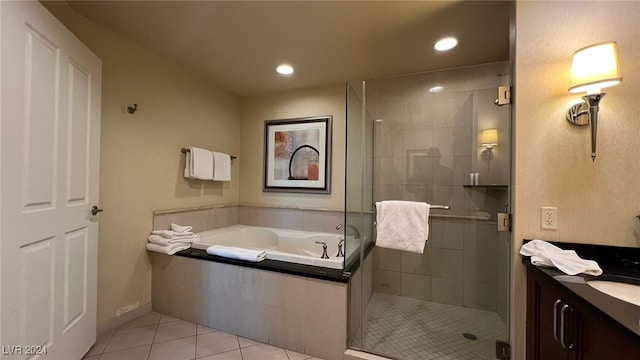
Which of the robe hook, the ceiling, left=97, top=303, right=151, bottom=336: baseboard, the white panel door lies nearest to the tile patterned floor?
left=97, top=303, right=151, bottom=336: baseboard

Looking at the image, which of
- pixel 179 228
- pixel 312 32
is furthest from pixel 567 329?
pixel 179 228

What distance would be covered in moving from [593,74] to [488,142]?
1096 mm

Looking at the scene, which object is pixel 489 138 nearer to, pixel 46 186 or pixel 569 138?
pixel 569 138

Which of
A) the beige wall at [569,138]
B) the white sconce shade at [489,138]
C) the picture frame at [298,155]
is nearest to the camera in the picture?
the beige wall at [569,138]

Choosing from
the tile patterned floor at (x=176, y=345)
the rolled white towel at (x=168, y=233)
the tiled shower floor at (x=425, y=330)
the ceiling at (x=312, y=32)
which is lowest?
the tile patterned floor at (x=176, y=345)

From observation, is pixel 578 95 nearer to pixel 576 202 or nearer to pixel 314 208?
pixel 576 202

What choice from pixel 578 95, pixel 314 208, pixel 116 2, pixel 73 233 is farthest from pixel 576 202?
pixel 116 2

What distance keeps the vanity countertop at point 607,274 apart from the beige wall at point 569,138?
4 cm

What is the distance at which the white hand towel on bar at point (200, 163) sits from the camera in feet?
8.62

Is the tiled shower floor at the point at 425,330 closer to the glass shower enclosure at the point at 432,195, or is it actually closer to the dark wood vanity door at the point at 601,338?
the glass shower enclosure at the point at 432,195

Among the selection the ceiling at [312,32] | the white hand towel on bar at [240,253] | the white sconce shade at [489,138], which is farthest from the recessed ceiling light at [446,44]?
the white hand towel on bar at [240,253]

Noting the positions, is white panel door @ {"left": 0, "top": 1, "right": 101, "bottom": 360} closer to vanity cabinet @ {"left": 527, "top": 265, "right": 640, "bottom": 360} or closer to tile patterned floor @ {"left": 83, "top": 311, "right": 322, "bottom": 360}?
tile patterned floor @ {"left": 83, "top": 311, "right": 322, "bottom": 360}

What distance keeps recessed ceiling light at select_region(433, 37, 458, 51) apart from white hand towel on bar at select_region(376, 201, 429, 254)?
52.6 inches

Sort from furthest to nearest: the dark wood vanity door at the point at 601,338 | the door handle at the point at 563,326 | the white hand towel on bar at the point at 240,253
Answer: the white hand towel on bar at the point at 240,253, the door handle at the point at 563,326, the dark wood vanity door at the point at 601,338
